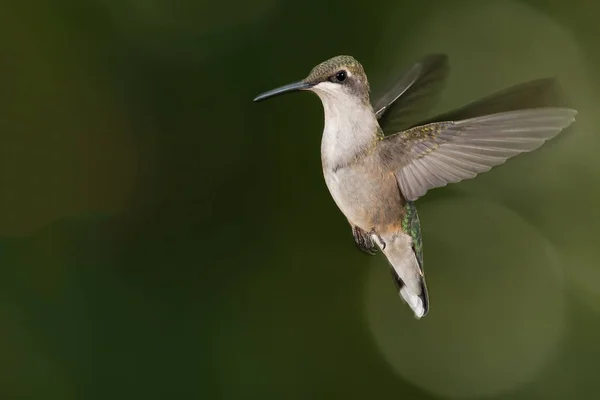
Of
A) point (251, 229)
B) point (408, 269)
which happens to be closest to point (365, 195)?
point (408, 269)

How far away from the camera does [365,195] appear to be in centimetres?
68

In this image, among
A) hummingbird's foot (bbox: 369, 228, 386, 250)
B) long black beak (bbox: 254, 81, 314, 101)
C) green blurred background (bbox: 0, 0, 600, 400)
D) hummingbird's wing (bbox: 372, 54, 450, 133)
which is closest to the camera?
long black beak (bbox: 254, 81, 314, 101)

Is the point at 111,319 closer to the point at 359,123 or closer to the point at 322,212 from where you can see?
the point at 322,212

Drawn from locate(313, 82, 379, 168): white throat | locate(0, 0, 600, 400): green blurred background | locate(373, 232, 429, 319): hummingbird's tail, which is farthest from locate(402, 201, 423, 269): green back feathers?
locate(0, 0, 600, 400): green blurred background

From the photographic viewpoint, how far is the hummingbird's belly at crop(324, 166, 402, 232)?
0.62 m

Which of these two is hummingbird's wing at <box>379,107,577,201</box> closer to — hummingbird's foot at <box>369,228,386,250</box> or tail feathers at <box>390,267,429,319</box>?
hummingbird's foot at <box>369,228,386,250</box>

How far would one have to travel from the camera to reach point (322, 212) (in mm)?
2076

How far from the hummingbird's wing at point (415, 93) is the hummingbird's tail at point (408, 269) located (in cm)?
16

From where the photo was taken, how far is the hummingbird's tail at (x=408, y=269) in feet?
2.72

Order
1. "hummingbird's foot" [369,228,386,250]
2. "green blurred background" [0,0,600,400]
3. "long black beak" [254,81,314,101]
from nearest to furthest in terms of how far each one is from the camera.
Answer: "long black beak" [254,81,314,101] → "hummingbird's foot" [369,228,386,250] → "green blurred background" [0,0,600,400]

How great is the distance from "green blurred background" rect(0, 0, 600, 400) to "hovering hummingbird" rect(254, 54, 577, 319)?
4.23 ft

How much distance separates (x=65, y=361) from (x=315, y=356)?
2.45ft

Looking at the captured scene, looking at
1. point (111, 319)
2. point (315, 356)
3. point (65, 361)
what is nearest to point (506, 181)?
point (315, 356)

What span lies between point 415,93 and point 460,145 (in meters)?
0.22
